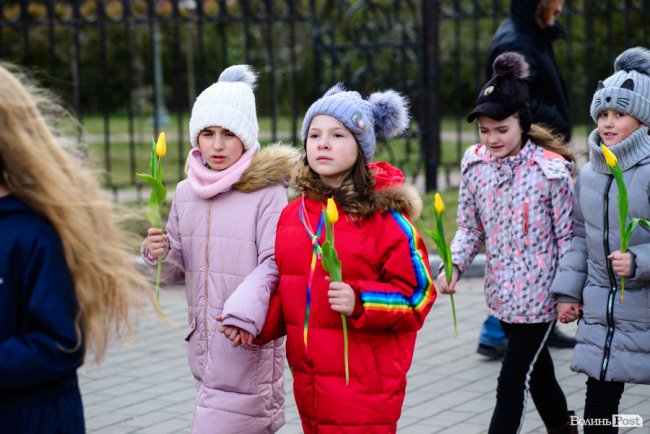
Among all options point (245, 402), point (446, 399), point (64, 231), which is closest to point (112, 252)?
point (64, 231)

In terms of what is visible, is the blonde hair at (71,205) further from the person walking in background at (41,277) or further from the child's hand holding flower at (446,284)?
the child's hand holding flower at (446,284)

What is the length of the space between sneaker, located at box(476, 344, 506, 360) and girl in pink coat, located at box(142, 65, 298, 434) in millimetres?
2469

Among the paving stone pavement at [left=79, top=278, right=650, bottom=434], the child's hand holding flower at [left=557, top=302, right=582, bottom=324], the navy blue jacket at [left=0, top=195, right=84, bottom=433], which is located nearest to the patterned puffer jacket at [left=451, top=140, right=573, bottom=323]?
the child's hand holding flower at [left=557, top=302, right=582, bottom=324]

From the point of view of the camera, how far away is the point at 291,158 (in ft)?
14.4

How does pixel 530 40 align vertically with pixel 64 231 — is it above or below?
above

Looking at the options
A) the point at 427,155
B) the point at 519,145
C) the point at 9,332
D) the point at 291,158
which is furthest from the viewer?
the point at 427,155

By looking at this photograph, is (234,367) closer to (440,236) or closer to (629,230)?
(440,236)

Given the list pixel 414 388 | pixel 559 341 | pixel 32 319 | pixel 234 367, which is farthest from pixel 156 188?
pixel 559 341

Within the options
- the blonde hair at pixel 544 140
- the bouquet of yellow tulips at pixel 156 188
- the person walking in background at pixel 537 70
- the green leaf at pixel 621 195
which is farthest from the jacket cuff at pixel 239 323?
the person walking in background at pixel 537 70

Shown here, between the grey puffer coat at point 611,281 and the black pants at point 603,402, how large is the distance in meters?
0.06

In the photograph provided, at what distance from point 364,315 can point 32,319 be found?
1.21m

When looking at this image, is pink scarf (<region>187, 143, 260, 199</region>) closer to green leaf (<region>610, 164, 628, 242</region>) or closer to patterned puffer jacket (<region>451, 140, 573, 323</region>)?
patterned puffer jacket (<region>451, 140, 573, 323</region>)

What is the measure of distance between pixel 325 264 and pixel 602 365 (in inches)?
48.7

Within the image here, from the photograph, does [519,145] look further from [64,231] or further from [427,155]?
[427,155]
